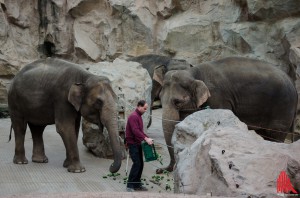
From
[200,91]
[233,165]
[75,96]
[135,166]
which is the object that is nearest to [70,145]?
[75,96]

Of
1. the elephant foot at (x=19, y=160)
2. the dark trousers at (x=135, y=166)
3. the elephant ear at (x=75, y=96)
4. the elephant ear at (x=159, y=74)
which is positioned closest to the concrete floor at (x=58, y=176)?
the elephant foot at (x=19, y=160)

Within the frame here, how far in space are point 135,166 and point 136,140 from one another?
34cm

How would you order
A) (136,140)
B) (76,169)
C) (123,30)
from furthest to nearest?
(123,30) < (76,169) < (136,140)

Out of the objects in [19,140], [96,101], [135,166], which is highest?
[96,101]

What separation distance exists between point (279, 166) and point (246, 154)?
1.05ft

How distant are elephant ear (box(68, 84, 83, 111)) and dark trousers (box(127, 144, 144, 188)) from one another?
65.6 inches

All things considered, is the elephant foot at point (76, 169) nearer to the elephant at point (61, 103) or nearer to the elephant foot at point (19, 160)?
the elephant at point (61, 103)

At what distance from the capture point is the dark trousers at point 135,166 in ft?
21.8

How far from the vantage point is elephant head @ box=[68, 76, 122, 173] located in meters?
7.87

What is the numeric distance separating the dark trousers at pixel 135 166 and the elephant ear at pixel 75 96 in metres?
1.67

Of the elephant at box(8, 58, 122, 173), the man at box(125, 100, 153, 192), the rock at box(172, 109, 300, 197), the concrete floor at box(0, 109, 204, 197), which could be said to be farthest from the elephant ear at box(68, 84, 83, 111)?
the rock at box(172, 109, 300, 197)

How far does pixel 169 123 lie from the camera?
7.57 m

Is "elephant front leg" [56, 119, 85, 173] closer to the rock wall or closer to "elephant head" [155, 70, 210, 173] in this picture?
"elephant head" [155, 70, 210, 173]

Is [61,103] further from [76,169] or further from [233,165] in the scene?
[233,165]
